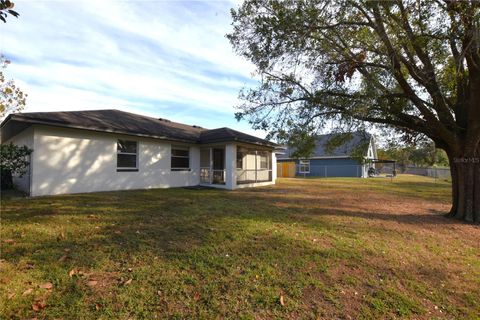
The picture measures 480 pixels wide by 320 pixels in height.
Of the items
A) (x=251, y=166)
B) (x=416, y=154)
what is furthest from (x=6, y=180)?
(x=416, y=154)

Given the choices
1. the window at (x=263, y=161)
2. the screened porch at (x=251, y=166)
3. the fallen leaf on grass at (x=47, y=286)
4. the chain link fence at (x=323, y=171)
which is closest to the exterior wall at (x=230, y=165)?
the screened porch at (x=251, y=166)

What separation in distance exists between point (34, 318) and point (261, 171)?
1787 cm

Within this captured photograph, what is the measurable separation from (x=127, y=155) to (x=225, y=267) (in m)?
10.8

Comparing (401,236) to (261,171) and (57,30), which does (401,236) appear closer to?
(57,30)

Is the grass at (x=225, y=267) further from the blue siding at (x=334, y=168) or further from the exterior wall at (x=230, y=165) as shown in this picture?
the blue siding at (x=334, y=168)

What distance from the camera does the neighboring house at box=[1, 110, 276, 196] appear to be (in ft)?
34.9

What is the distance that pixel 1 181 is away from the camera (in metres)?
13.1

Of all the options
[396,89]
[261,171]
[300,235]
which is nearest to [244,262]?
[300,235]

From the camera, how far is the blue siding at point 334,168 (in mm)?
33156

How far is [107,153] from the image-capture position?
1255 centimetres

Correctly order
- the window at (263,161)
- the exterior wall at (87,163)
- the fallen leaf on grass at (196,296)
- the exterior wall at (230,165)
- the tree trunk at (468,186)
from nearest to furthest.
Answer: the fallen leaf on grass at (196,296) < the tree trunk at (468,186) < the exterior wall at (87,163) < the exterior wall at (230,165) < the window at (263,161)

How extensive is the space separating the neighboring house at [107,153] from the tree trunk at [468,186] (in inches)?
392

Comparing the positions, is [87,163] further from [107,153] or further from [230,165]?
[230,165]

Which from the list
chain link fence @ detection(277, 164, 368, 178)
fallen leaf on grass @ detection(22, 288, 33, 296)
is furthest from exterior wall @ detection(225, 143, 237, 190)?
chain link fence @ detection(277, 164, 368, 178)
